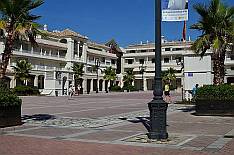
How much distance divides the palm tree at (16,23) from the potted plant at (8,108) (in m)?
1.15

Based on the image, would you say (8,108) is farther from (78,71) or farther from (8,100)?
(78,71)

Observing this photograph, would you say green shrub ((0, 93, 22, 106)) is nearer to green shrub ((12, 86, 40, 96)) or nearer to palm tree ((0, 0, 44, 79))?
palm tree ((0, 0, 44, 79))

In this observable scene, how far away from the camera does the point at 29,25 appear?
586 inches

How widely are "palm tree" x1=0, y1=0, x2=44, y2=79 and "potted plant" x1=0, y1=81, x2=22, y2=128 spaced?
3.77 ft

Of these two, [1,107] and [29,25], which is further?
[29,25]

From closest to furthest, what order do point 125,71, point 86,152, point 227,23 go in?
point 86,152 → point 227,23 → point 125,71

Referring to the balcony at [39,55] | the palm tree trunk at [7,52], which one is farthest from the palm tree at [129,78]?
the palm tree trunk at [7,52]

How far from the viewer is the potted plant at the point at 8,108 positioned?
1267cm

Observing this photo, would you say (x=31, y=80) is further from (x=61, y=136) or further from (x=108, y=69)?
(x=61, y=136)

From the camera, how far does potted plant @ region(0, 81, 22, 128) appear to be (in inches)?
499

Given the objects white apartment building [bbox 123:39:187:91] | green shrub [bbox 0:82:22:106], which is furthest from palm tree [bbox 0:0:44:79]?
white apartment building [bbox 123:39:187:91]

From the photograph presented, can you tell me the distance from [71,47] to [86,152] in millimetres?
70099

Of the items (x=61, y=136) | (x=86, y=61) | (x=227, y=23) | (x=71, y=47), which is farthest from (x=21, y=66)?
(x=61, y=136)

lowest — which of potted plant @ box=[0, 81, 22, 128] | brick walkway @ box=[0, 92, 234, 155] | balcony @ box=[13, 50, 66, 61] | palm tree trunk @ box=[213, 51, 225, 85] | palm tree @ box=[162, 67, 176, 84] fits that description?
brick walkway @ box=[0, 92, 234, 155]
